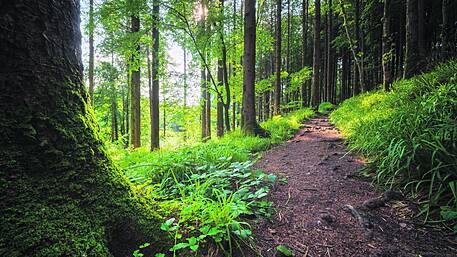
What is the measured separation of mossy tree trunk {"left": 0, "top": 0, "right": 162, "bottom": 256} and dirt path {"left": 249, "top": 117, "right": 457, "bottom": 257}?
1.04 metres

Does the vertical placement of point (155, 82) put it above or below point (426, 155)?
above

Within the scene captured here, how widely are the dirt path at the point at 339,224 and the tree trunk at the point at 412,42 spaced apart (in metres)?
5.41

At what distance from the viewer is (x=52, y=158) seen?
1.25 m

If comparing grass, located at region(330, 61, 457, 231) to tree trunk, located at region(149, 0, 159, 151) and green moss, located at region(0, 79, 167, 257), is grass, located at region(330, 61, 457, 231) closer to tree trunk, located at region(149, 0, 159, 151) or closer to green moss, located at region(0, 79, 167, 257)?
green moss, located at region(0, 79, 167, 257)

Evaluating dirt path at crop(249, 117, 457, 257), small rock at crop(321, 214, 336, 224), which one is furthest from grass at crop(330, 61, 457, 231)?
small rock at crop(321, 214, 336, 224)

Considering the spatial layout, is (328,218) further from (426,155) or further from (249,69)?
(249,69)

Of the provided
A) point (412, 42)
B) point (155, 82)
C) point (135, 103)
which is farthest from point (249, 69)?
point (135, 103)

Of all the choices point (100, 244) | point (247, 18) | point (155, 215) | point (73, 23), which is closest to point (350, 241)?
point (155, 215)

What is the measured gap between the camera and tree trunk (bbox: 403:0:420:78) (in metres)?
6.27

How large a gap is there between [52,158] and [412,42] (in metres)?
8.59

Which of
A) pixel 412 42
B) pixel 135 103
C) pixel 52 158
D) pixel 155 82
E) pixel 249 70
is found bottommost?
pixel 52 158

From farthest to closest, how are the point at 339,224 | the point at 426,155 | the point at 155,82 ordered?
the point at 155,82 < the point at 426,155 < the point at 339,224

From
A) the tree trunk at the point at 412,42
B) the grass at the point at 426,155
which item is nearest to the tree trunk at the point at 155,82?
the grass at the point at 426,155

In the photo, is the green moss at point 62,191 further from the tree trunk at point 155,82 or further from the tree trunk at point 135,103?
the tree trunk at point 135,103
